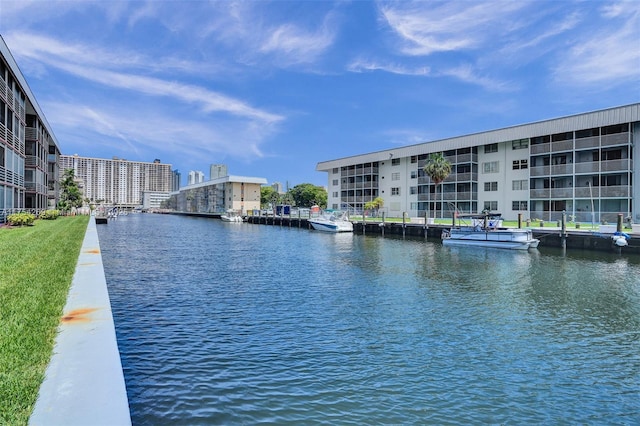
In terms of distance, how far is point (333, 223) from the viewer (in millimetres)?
58250

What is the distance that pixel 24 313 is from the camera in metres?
7.46

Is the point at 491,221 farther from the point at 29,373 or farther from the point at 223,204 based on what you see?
the point at 223,204

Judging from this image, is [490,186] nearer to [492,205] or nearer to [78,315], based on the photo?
[492,205]

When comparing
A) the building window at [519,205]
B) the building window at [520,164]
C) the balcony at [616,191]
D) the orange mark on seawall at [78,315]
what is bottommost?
the orange mark on seawall at [78,315]

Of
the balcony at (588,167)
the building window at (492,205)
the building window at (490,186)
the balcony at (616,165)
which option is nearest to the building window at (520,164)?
the building window at (490,186)

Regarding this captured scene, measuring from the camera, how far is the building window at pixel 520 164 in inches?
2064

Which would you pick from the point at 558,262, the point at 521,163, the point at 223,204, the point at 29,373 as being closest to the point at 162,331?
the point at 29,373

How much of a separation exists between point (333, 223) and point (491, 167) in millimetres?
23086

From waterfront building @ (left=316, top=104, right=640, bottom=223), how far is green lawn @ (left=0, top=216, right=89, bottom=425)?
143 feet

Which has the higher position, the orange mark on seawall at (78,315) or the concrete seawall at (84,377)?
the orange mark on seawall at (78,315)

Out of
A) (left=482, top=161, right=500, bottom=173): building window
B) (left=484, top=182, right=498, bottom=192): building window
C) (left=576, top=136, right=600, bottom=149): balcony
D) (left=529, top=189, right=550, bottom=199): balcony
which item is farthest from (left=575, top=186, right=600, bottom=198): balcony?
(left=482, top=161, right=500, bottom=173): building window

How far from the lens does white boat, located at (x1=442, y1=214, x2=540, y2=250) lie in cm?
3494

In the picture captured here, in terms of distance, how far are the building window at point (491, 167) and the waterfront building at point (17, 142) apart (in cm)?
5367

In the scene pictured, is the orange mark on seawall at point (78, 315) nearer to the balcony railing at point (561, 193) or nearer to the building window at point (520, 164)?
the balcony railing at point (561, 193)
